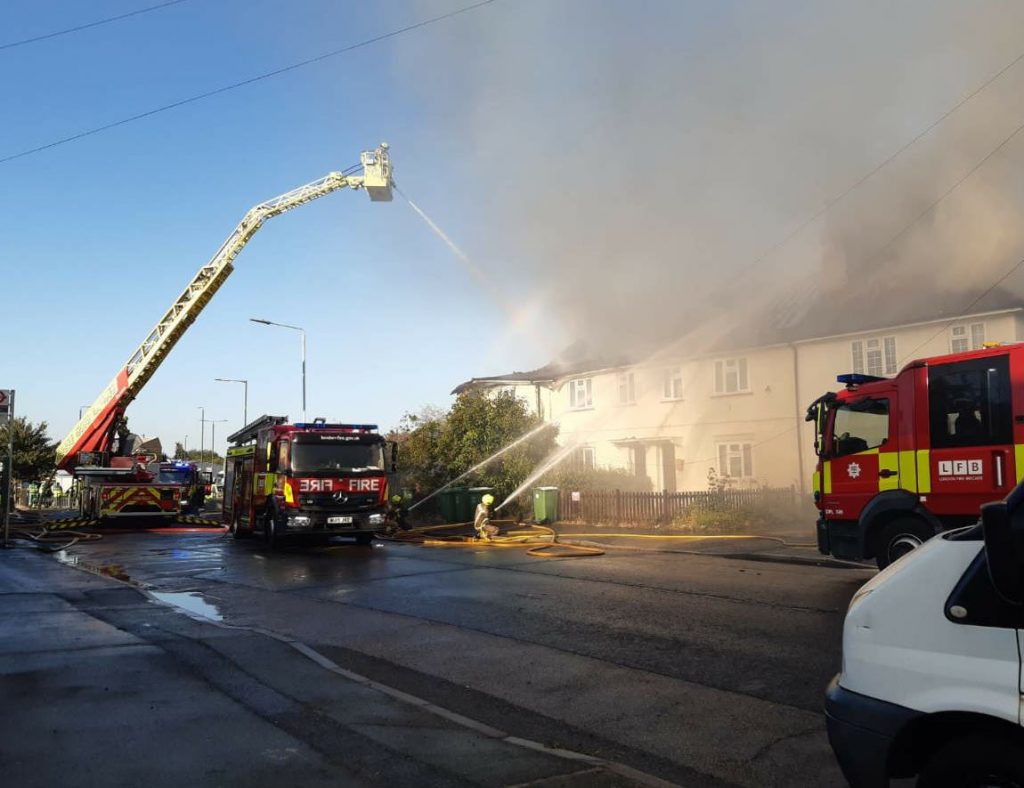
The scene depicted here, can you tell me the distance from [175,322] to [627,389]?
15.2m

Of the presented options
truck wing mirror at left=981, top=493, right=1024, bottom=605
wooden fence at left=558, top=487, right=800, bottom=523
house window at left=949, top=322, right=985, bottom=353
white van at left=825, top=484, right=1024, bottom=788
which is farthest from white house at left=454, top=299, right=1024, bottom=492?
truck wing mirror at left=981, top=493, right=1024, bottom=605

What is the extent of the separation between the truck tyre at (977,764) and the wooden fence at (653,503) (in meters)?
15.7

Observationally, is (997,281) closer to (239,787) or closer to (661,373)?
(661,373)

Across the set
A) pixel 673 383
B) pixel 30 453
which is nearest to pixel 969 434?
pixel 673 383

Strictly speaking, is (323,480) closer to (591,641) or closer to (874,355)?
(591,641)

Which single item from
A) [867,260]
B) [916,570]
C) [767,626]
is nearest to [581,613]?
[767,626]

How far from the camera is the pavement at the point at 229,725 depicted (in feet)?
12.3

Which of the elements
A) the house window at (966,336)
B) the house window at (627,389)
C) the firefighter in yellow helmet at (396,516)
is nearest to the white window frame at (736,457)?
the house window at (627,389)

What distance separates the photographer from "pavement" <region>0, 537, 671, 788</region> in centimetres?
376

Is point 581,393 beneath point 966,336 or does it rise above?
beneath

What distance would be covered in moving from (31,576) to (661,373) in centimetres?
1970

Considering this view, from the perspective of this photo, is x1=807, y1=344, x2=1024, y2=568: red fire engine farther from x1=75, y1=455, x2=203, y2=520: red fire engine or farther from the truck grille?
x1=75, y1=455, x2=203, y2=520: red fire engine

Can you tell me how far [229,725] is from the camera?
4516mm

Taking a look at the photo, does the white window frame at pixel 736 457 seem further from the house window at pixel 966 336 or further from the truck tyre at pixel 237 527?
the truck tyre at pixel 237 527
